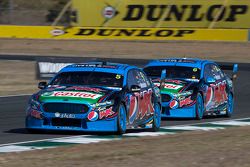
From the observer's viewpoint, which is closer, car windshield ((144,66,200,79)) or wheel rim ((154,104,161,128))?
wheel rim ((154,104,161,128))

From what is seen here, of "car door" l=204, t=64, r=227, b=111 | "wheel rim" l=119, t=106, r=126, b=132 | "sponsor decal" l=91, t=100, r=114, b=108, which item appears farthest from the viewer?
"car door" l=204, t=64, r=227, b=111

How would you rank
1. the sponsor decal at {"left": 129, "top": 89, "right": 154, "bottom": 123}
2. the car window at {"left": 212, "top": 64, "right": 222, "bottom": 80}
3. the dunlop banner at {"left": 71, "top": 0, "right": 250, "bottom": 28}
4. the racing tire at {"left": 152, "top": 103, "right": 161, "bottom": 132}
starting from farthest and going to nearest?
the dunlop banner at {"left": 71, "top": 0, "right": 250, "bottom": 28} → the car window at {"left": 212, "top": 64, "right": 222, "bottom": 80} → the racing tire at {"left": 152, "top": 103, "right": 161, "bottom": 132} → the sponsor decal at {"left": 129, "top": 89, "right": 154, "bottom": 123}

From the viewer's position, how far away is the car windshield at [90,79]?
14.8 metres

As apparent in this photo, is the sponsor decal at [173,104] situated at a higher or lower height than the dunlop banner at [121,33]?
lower

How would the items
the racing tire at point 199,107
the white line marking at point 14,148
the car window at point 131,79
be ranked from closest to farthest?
the white line marking at point 14,148 → the car window at point 131,79 → the racing tire at point 199,107

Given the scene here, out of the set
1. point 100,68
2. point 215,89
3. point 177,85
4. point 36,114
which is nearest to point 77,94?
point 36,114

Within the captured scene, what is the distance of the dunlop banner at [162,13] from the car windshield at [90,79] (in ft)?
115

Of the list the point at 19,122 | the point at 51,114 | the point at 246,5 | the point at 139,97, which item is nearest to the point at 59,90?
the point at 51,114

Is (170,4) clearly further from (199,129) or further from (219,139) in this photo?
(219,139)

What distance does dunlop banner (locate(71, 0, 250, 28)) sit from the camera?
163 ft

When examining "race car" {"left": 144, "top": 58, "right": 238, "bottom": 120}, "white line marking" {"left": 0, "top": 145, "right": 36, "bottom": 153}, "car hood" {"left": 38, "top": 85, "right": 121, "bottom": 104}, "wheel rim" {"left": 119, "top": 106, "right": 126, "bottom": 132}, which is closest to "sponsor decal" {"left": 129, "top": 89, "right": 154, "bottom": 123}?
"wheel rim" {"left": 119, "top": 106, "right": 126, "bottom": 132}

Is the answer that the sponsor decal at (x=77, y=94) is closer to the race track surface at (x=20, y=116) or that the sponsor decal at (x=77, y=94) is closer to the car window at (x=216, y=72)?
the race track surface at (x=20, y=116)

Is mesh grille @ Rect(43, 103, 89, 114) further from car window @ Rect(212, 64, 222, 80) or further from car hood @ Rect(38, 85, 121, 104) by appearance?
car window @ Rect(212, 64, 222, 80)

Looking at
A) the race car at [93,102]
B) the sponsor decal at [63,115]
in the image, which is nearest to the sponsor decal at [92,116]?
the race car at [93,102]
